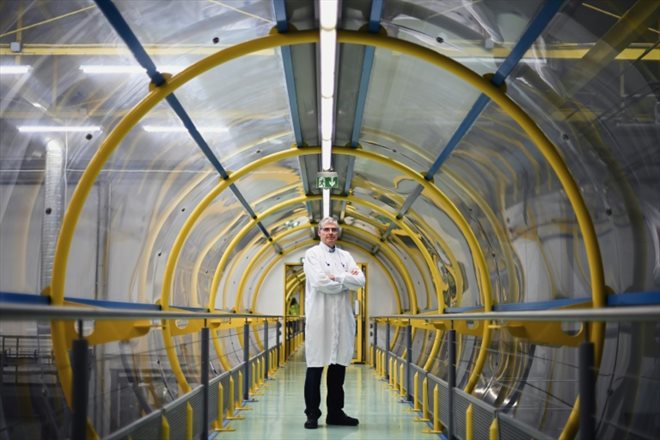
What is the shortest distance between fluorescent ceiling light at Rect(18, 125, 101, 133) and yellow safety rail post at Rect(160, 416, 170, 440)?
2.51m

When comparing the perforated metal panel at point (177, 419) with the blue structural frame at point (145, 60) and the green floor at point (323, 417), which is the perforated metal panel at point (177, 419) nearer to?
the green floor at point (323, 417)

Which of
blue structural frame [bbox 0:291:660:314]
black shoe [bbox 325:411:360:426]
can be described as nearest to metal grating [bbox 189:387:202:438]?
blue structural frame [bbox 0:291:660:314]

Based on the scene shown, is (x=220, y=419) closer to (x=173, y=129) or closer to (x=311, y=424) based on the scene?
(x=311, y=424)

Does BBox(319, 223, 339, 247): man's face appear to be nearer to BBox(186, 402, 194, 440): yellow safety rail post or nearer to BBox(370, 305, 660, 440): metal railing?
BBox(370, 305, 660, 440): metal railing

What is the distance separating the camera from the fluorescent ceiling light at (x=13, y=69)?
5438 millimetres

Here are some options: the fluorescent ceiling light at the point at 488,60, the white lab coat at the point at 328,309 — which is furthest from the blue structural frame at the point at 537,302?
the fluorescent ceiling light at the point at 488,60

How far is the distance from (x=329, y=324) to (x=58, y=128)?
10.3 ft

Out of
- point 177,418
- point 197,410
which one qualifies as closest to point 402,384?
point 197,410

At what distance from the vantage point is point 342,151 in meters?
10.7

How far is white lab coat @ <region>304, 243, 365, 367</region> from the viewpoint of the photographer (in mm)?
7574

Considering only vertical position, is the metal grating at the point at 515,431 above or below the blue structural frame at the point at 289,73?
below

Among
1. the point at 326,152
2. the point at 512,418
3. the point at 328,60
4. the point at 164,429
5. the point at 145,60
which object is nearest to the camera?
the point at 512,418

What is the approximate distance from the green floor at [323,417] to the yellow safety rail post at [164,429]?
2.20m

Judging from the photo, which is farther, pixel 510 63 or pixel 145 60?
pixel 145 60
